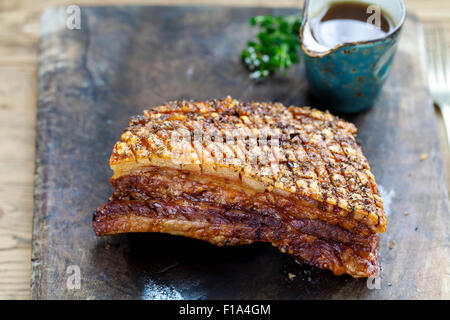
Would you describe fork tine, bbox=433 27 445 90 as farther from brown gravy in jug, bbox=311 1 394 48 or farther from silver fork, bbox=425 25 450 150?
brown gravy in jug, bbox=311 1 394 48

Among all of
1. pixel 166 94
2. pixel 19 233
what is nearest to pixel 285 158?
pixel 166 94

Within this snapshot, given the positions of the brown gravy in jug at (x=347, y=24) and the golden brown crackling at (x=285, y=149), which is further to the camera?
the brown gravy in jug at (x=347, y=24)

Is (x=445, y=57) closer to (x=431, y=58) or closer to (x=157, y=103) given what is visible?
(x=431, y=58)

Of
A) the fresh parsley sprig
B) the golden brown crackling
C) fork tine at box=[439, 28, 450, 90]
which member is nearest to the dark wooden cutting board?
the fresh parsley sprig

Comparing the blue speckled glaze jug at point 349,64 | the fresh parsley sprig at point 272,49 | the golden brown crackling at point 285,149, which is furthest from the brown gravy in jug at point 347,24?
the golden brown crackling at point 285,149

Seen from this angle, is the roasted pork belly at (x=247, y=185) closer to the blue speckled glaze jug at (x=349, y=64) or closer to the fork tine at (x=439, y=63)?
the blue speckled glaze jug at (x=349, y=64)

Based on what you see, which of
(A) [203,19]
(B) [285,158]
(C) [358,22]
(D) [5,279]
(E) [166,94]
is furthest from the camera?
(A) [203,19]

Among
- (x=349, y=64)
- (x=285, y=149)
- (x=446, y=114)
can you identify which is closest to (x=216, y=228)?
(x=285, y=149)
